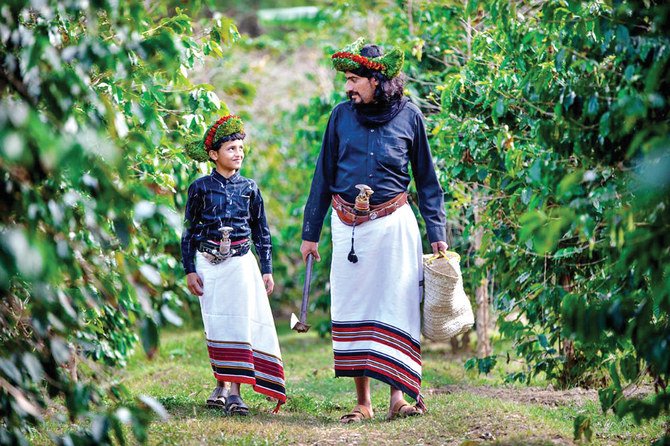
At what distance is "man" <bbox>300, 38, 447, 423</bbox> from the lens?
16.7 feet

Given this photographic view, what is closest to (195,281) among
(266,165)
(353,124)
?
(353,124)

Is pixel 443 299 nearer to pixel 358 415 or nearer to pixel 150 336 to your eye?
pixel 358 415

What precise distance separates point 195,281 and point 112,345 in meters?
1.84

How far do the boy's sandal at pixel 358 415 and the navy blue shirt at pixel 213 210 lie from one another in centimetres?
118

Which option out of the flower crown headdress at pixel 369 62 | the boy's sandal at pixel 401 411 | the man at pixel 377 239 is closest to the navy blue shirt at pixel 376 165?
the man at pixel 377 239

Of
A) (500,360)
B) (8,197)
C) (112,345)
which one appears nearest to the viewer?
(8,197)

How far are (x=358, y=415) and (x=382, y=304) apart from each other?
621mm

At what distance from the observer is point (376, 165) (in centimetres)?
508

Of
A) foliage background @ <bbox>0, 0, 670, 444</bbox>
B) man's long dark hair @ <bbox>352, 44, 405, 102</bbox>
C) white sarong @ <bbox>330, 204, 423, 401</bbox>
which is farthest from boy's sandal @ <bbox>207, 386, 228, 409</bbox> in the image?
man's long dark hair @ <bbox>352, 44, 405, 102</bbox>

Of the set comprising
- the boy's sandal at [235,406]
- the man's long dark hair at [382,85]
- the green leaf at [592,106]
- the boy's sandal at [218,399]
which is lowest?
the boy's sandal at [218,399]

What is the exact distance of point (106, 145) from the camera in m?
2.69

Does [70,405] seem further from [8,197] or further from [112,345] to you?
[112,345]

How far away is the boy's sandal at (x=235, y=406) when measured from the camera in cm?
516

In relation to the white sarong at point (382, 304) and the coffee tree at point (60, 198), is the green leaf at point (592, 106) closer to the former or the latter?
the coffee tree at point (60, 198)
